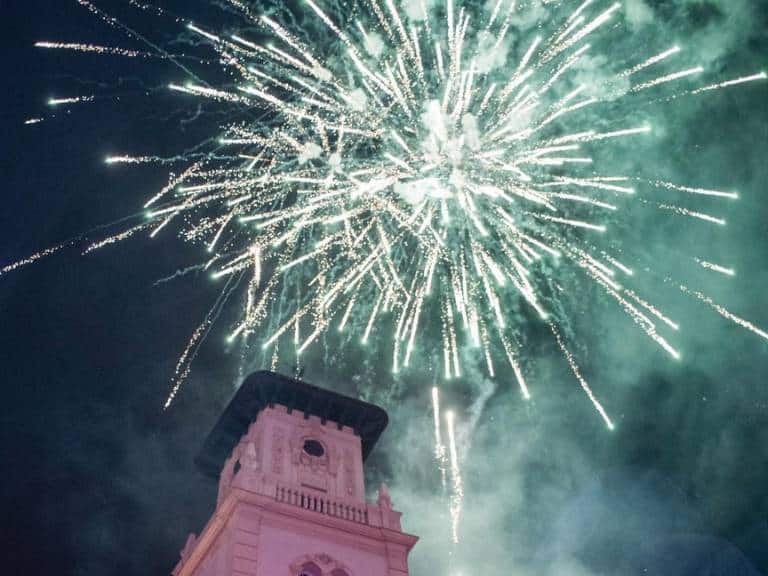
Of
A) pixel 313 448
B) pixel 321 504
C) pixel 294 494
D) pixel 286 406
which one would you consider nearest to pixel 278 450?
pixel 313 448

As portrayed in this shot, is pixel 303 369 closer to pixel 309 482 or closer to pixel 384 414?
pixel 384 414

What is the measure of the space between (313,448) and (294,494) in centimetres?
400

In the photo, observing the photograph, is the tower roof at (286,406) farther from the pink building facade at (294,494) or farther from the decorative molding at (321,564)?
the decorative molding at (321,564)

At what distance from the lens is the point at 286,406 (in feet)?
102

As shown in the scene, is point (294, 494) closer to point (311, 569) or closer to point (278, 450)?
point (311, 569)

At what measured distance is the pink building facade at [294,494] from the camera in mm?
23750

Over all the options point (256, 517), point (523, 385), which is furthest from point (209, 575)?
point (523, 385)

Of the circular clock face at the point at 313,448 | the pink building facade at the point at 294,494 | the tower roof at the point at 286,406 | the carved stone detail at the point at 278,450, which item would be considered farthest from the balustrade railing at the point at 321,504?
the tower roof at the point at 286,406

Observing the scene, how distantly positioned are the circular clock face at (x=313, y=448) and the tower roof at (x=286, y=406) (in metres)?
1.44

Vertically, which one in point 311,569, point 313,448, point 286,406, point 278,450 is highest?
point 286,406

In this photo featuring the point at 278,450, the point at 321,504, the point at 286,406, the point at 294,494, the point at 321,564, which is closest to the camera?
the point at 321,564

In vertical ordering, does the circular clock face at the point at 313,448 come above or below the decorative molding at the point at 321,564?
above

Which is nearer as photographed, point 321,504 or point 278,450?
point 321,504

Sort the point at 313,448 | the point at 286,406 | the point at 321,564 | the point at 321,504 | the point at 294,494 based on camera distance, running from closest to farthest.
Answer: the point at 321,564 → the point at 294,494 → the point at 321,504 → the point at 313,448 → the point at 286,406
